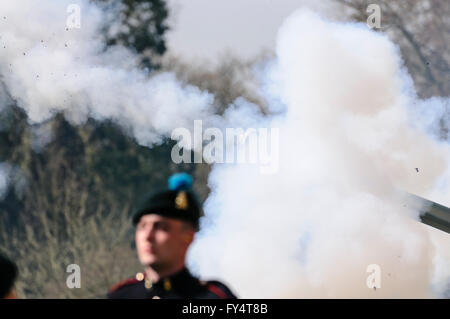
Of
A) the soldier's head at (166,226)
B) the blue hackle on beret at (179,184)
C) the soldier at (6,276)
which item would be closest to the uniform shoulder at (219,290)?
the soldier's head at (166,226)

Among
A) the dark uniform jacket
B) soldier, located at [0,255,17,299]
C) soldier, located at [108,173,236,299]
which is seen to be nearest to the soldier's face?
soldier, located at [108,173,236,299]

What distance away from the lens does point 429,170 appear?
38.4 feet

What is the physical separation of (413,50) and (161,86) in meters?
8.56

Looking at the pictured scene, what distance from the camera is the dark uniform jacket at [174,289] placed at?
5.05m

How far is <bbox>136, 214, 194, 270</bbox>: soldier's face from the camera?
487cm

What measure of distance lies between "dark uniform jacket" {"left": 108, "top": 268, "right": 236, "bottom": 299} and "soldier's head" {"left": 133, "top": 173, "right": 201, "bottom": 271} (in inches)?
4.9

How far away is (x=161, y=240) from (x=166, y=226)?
10 cm

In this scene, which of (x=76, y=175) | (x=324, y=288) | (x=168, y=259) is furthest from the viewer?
(x=76, y=175)

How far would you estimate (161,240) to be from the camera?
4906mm

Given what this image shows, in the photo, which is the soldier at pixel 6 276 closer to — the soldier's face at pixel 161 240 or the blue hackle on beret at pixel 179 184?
the soldier's face at pixel 161 240

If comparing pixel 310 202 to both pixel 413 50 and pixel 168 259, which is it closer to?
pixel 168 259

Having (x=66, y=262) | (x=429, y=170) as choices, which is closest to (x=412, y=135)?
(x=429, y=170)

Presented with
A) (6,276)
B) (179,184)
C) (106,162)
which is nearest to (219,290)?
(179,184)

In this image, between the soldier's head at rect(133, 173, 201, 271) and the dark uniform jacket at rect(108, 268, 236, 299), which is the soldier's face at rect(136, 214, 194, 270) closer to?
the soldier's head at rect(133, 173, 201, 271)
